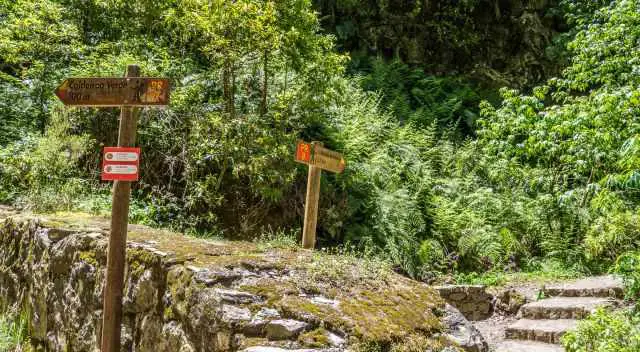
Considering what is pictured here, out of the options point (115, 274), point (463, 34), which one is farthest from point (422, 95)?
point (115, 274)

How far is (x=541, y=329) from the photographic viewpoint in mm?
6082

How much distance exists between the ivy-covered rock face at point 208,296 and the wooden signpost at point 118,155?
8.8 inches

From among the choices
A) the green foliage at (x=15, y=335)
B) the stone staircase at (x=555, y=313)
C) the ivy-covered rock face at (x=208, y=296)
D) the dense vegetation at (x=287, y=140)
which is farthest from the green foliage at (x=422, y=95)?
the green foliage at (x=15, y=335)

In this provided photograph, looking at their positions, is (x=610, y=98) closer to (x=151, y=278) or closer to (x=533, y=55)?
(x=151, y=278)

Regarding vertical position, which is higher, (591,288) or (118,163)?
(118,163)

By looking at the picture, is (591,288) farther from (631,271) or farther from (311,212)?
(311,212)

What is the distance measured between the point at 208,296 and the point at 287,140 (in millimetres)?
4012

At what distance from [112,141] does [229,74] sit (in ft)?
5.76

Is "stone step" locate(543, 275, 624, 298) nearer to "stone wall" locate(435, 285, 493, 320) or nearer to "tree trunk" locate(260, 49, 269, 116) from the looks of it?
"stone wall" locate(435, 285, 493, 320)

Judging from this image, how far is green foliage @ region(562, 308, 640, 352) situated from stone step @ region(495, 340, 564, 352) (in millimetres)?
903

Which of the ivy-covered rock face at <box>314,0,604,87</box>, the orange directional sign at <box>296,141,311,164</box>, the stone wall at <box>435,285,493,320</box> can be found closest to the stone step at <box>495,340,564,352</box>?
the stone wall at <box>435,285,493,320</box>

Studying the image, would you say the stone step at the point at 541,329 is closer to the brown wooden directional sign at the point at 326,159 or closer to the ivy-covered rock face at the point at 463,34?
the brown wooden directional sign at the point at 326,159

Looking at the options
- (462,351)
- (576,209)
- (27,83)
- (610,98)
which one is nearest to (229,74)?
(27,83)

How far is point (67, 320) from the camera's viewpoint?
14.9 ft
